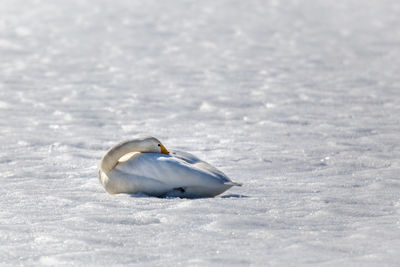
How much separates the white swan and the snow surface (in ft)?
0.30

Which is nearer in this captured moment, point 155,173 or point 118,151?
point 155,173

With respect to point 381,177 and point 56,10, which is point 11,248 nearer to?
point 381,177

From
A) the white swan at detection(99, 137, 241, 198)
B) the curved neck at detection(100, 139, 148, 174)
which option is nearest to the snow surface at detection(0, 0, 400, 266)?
the white swan at detection(99, 137, 241, 198)

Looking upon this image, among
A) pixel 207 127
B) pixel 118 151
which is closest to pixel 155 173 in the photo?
pixel 118 151

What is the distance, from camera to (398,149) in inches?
269

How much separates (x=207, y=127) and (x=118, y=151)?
2.79 meters

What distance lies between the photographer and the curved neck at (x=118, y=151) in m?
5.14

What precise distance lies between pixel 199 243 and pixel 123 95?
17.9 ft

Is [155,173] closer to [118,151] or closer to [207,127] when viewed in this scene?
[118,151]

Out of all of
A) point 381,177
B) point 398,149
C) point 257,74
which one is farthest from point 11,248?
point 257,74

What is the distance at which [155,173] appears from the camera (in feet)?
16.5

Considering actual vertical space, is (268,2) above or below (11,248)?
above

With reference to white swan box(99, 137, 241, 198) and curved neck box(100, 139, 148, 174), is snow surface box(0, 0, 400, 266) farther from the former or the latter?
curved neck box(100, 139, 148, 174)

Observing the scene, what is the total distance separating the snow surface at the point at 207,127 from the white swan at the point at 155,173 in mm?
90
